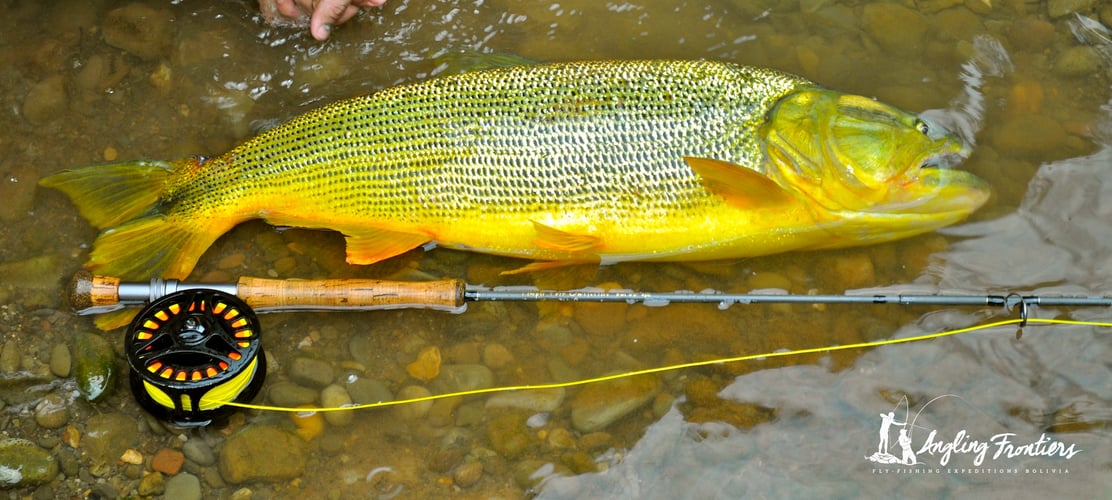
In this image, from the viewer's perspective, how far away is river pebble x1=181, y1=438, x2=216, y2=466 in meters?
3.76

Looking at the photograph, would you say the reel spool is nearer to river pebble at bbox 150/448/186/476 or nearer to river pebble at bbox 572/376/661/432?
river pebble at bbox 150/448/186/476

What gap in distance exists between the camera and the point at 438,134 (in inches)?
153

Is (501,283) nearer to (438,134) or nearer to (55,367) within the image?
(438,134)

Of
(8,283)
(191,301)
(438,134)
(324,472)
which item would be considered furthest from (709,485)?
(8,283)

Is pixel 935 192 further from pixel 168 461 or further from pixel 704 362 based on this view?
pixel 168 461

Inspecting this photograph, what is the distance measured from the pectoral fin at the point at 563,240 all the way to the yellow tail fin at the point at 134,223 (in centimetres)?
132

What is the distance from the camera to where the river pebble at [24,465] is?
12.1 feet

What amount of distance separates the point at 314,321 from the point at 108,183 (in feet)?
3.31

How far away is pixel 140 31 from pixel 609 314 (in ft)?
8.64

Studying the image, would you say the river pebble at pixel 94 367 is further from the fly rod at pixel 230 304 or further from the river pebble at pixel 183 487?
the river pebble at pixel 183 487

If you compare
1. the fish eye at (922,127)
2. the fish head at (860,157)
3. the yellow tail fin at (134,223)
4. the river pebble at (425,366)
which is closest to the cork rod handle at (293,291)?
the yellow tail fin at (134,223)

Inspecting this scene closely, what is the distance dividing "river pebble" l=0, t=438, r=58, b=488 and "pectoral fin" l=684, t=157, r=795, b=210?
275 centimetres

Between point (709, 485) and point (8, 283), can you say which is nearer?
point (709, 485)

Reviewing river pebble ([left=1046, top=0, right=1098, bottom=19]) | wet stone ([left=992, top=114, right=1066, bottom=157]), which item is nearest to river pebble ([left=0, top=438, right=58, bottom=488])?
wet stone ([left=992, top=114, right=1066, bottom=157])
